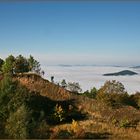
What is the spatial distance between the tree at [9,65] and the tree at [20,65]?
1.33m

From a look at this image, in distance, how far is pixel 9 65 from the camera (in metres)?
85.1

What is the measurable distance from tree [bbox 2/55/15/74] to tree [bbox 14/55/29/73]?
1.33 meters

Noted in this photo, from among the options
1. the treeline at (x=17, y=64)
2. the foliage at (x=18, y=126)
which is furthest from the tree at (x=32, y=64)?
the foliage at (x=18, y=126)

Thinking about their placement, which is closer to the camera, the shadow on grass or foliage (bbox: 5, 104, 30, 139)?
foliage (bbox: 5, 104, 30, 139)

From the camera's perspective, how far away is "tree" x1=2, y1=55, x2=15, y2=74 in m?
83.9

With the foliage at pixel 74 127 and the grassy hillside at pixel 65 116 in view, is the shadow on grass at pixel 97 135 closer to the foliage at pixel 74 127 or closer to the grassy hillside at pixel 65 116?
the grassy hillside at pixel 65 116

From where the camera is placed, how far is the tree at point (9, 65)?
83887mm

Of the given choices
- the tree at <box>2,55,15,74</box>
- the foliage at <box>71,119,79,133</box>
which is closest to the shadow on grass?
the foliage at <box>71,119,79,133</box>

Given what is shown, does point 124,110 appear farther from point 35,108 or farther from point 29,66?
point 29,66

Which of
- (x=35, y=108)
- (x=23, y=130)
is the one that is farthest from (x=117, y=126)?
(x=23, y=130)

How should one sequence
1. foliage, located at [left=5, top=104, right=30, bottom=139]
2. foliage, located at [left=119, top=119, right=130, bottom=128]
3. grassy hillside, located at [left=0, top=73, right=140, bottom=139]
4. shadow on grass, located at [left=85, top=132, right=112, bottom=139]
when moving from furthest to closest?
1. foliage, located at [left=119, top=119, right=130, bottom=128]
2. shadow on grass, located at [left=85, top=132, right=112, bottom=139]
3. grassy hillside, located at [left=0, top=73, right=140, bottom=139]
4. foliage, located at [left=5, top=104, right=30, bottom=139]

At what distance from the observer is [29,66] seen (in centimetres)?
9700

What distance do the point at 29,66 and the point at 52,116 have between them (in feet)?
132

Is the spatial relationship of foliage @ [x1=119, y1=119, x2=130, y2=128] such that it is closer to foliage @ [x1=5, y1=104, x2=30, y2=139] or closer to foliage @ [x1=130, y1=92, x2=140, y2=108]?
foliage @ [x1=5, y1=104, x2=30, y2=139]
